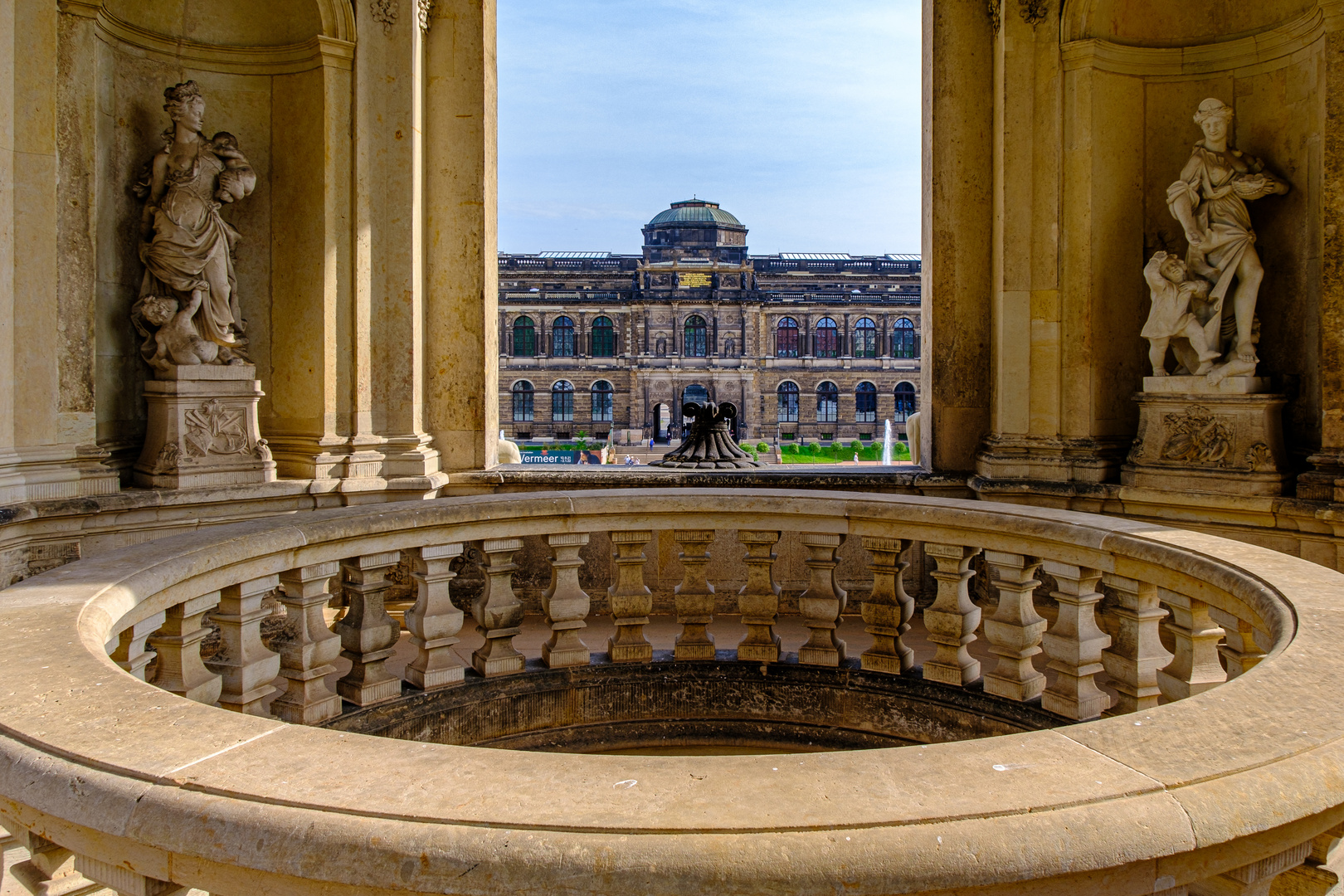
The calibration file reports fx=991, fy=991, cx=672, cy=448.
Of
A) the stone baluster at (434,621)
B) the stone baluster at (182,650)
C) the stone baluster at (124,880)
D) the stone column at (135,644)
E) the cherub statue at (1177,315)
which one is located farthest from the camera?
the cherub statue at (1177,315)

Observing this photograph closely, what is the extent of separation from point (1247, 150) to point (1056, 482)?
81.7 inches

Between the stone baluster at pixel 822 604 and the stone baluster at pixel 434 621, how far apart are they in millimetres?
1187

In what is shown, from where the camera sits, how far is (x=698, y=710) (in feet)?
11.7

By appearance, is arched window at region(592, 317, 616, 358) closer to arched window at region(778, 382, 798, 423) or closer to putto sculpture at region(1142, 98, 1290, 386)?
arched window at region(778, 382, 798, 423)

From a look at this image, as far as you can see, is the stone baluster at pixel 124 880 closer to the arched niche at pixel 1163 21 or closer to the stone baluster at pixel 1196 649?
the stone baluster at pixel 1196 649

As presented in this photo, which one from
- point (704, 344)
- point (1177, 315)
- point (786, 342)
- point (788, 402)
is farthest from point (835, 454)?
point (1177, 315)

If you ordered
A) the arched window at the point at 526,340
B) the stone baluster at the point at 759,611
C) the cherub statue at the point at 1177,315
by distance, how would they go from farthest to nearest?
the arched window at the point at 526,340, the cherub statue at the point at 1177,315, the stone baluster at the point at 759,611

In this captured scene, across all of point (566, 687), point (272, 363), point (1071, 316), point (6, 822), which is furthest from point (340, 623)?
point (1071, 316)

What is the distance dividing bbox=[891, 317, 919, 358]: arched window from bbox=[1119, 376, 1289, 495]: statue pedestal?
47822 millimetres

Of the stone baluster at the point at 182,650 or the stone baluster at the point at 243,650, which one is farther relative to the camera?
the stone baluster at the point at 243,650

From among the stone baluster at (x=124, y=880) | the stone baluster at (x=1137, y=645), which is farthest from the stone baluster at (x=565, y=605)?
the stone baluster at (x=124, y=880)

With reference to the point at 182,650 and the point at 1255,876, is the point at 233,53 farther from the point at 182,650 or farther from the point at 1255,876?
the point at 1255,876

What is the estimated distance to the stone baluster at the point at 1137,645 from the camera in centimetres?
273

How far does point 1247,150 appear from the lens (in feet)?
17.8
